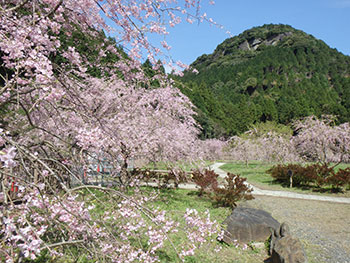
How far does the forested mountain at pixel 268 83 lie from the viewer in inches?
1703

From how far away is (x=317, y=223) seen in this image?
6.22m

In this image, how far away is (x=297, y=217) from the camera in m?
6.75

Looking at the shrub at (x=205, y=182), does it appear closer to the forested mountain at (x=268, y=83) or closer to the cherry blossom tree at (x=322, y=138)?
the cherry blossom tree at (x=322, y=138)

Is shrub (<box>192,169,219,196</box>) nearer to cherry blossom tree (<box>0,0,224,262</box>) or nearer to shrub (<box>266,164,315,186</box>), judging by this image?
cherry blossom tree (<box>0,0,224,262</box>)

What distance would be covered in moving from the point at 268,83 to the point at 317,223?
230 feet

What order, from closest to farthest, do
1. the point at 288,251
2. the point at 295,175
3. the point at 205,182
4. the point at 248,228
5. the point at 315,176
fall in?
1. the point at 288,251
2. the point at 248,228
3. the point at 205,182
4. the point at 315,176
5. the point at 295,175

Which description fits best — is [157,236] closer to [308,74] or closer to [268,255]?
[268,255]

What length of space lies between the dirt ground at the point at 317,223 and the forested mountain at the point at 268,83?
17587mm

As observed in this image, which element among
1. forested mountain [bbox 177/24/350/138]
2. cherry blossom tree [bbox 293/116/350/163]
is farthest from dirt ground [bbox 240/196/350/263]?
forested mountain [bbox 177/24/350/138]

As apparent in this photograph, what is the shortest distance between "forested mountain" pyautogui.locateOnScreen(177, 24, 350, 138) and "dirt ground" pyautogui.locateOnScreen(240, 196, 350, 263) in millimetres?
17587

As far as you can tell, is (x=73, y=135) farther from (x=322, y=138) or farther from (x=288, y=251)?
(x=322, y=138)

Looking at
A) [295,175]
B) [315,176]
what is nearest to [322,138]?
[295,175]

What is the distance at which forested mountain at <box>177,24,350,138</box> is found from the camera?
43.2 metres

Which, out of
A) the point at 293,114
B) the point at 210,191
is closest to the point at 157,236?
the point at 210,191
